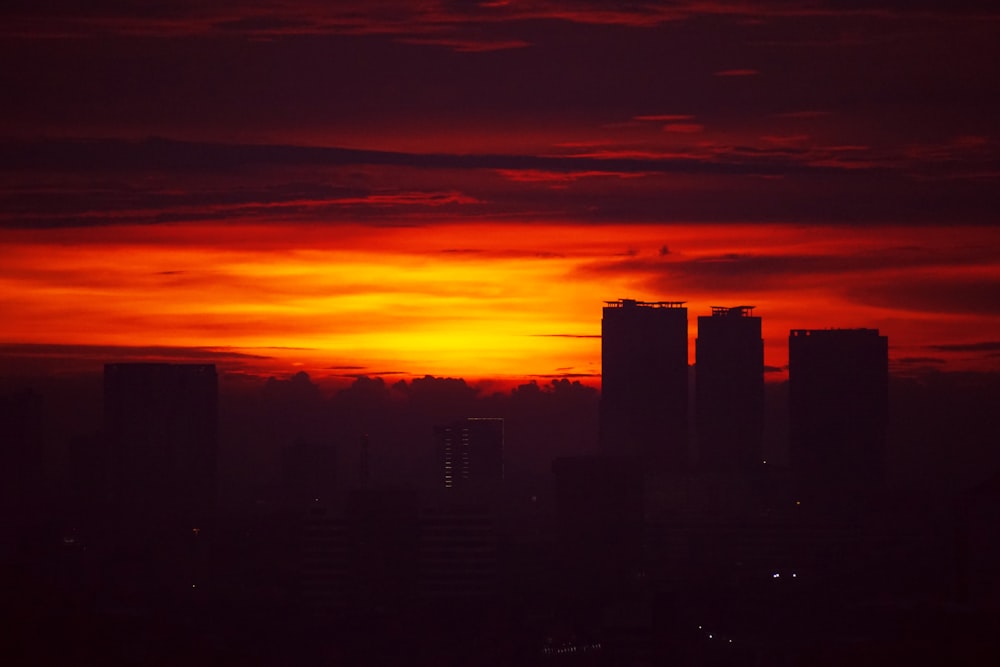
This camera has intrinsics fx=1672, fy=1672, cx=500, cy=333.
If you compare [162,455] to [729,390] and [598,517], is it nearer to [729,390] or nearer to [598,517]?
[598,517]

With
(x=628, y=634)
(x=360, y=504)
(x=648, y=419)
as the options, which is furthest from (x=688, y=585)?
(x=648, y=419)

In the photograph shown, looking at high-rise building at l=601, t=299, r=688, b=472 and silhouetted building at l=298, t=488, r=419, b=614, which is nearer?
silhouetted building at l=298, t=488, r=419, b=614

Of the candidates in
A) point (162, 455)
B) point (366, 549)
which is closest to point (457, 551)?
point (366, 549)

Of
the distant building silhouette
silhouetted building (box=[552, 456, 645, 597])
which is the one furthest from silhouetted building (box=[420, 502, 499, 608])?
the distant building silhouette

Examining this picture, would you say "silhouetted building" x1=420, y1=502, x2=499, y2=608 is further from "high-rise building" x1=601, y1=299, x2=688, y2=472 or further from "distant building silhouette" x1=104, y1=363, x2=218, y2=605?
"high-rise building" x1=601, y1=299, x2=688, y2=472

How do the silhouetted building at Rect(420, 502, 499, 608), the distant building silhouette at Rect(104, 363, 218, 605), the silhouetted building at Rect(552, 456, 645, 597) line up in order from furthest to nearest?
the silhouetted building at Rect(420, 502, 499, 608), the distant building silhouette at Rect(104, 363, 218, 605), the silhouetted building at Rect(552, 456, 645, 597)

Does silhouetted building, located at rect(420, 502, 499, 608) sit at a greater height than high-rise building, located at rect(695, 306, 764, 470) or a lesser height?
lesser
